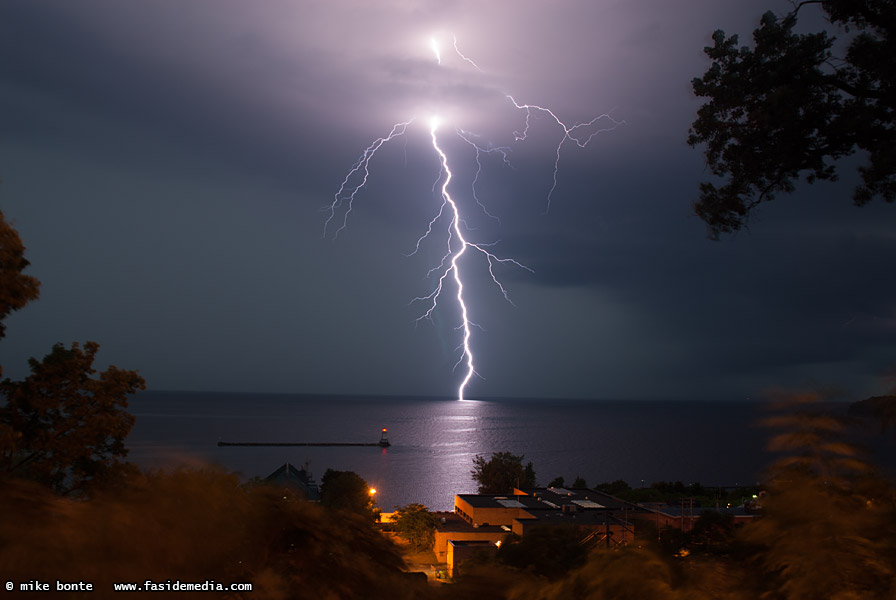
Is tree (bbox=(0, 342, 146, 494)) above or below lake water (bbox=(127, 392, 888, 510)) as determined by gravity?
above

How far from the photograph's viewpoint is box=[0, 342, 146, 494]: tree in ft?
22.4

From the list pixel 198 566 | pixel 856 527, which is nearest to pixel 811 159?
pixel 856 527

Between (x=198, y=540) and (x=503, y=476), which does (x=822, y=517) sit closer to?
(x=198, y=540)

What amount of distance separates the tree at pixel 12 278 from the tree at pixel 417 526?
1727cm

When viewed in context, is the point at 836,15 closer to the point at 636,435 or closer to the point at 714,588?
the point at 714,588

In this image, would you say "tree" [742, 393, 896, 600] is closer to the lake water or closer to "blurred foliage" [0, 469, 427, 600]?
"blurred foliage" [0, 469, 427, 600]

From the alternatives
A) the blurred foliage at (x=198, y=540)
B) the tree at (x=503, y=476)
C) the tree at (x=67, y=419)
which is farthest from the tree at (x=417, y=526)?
the blurred foliage at (x=198, y=540)

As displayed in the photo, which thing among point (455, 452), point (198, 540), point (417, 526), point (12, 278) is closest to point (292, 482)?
point (198, 540)

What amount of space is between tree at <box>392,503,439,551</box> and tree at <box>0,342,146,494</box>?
15.2 meters

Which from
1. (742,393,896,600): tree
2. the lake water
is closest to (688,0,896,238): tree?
(742,393,896,600): tree

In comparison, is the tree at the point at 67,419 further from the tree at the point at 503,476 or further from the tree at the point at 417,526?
the tree at the point at 503,476

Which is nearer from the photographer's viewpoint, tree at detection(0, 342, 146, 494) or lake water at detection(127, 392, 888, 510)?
tree at detection(0, 342, 146, 494)

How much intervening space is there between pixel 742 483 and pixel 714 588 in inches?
2465

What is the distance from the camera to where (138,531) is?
2.34m
